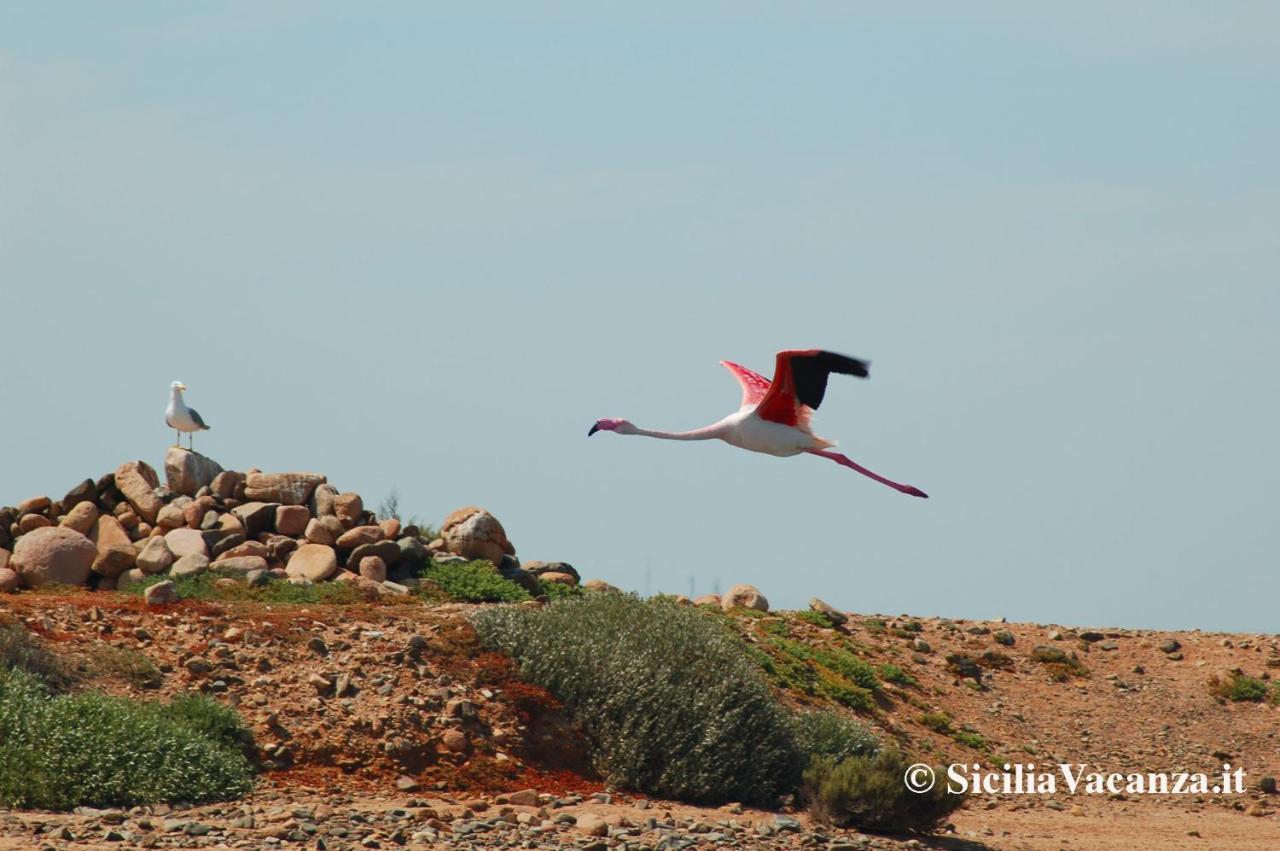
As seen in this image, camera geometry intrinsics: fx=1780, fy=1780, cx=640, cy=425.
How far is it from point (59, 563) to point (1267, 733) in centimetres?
1348

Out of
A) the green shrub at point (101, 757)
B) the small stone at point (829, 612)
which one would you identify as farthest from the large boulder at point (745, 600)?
the green shrub at point (101, 757)

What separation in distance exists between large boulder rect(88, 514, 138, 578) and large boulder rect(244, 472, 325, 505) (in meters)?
1.54

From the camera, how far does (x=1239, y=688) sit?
2066 cm

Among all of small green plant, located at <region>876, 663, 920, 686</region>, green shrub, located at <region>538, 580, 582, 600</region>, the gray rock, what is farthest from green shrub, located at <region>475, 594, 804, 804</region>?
the gray rock

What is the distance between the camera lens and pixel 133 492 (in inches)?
837

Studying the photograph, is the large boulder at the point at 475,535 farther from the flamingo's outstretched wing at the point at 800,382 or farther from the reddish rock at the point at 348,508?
the flamingo's outstretched wing at the point at 800,382

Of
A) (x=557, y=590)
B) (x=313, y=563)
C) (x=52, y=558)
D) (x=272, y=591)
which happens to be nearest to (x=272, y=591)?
(x=272, y=591)

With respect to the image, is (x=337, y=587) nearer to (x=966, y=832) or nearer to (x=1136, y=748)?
(x=966, y=832)

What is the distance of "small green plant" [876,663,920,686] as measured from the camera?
19562mm

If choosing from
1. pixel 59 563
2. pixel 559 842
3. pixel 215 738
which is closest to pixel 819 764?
pixel 559 842

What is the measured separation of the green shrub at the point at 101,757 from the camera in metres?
12.4

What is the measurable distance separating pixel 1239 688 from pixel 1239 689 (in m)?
0.02

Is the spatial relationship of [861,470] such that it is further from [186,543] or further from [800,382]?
[186,543]

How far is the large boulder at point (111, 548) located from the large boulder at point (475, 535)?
11.7 feet
